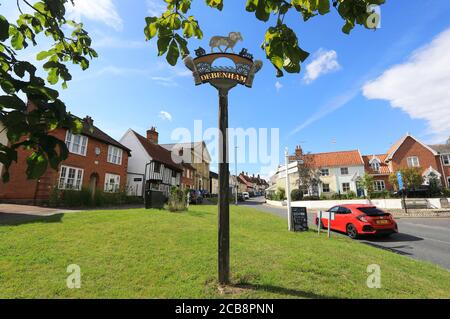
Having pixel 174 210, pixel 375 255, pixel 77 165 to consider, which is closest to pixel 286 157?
pixel 375 255

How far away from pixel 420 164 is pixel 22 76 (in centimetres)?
4797

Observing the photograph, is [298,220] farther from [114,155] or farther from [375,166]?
[375,166]

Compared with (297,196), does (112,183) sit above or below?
above

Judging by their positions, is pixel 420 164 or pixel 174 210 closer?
pixel 174 210

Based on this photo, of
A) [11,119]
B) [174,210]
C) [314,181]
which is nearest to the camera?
[11,119]

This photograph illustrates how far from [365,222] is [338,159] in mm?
35382

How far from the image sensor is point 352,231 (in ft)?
39.0

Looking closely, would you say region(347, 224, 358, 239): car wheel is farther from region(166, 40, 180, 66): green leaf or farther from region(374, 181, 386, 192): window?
region(374, 181, 386, 192): window

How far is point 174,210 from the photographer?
15961mm

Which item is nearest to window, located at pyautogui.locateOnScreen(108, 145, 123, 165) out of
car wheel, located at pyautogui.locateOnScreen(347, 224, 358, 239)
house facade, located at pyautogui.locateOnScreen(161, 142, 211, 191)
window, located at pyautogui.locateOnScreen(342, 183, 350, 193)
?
house facade, located at pyautogui.locateOnScreen(161, 142, 211, 191)

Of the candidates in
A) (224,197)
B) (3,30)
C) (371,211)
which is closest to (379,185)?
(371,211)

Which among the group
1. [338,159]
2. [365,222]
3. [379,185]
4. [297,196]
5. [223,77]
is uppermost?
[338,159]
